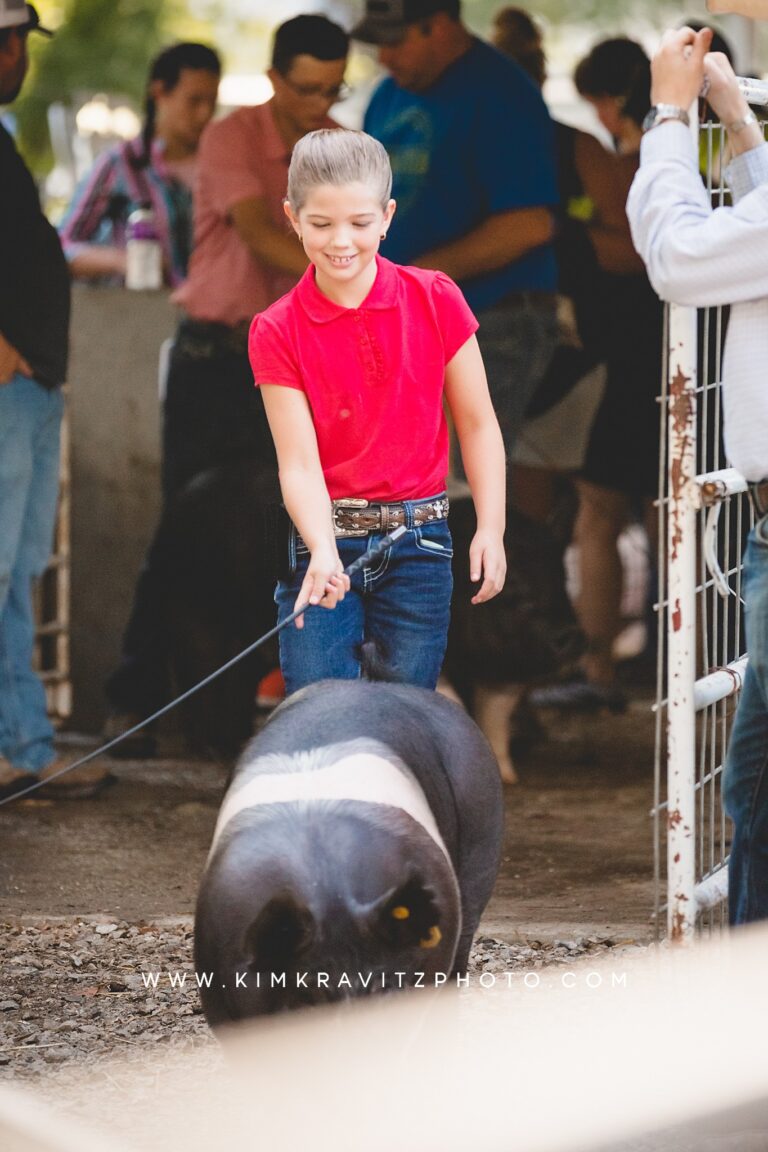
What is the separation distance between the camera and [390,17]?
5.79 metres

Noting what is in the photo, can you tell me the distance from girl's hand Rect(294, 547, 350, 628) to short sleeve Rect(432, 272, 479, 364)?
0.50 metres

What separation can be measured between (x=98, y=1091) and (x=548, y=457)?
440 centimetres

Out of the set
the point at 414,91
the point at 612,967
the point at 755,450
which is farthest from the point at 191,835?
the point at 755,450

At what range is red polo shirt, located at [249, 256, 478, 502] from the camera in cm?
318

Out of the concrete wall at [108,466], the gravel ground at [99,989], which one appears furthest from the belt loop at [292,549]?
the concrete wall at [108,466]

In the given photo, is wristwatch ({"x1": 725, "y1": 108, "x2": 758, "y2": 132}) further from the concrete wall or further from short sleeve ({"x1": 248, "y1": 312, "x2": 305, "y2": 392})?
the concrete wall

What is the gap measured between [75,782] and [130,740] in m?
0.76

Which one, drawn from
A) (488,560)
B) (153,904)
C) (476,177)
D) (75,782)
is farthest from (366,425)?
(75,782)

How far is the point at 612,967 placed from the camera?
12.5 feet

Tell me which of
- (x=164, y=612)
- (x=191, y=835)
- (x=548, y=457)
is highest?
(x=548, y=457)

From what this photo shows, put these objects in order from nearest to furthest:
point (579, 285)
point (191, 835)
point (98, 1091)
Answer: point (98, 1091), point (191, 835), point (579, 285)

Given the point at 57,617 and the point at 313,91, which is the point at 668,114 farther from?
the point at 57,617

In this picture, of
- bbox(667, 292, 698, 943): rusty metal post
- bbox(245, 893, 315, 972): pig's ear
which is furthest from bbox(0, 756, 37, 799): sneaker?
bbox(245, 893, 315, 972): pig's ear

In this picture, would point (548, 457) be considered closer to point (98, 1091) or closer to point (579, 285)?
point (579, 285)
